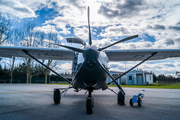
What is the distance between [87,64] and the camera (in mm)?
4402

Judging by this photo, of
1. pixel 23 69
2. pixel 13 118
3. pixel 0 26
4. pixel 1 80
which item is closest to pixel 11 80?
pixel 1 80

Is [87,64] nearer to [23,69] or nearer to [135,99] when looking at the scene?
[135,99]

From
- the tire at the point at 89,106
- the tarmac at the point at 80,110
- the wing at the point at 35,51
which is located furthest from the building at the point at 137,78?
the tire at the point at 89,106

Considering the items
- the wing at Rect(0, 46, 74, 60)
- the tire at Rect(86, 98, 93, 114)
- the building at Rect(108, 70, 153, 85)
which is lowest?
the building at Rect(108, 70, 153, 85)

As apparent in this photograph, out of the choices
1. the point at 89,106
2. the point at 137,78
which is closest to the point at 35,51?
the point at 89,106

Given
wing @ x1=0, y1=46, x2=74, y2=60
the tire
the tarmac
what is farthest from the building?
the tire

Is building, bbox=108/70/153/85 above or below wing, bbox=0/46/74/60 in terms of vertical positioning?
below

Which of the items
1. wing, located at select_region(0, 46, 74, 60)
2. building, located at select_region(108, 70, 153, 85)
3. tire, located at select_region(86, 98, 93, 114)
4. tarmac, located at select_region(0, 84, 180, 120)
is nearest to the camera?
tarmac, located at select_region(0, 84, 180, 120)

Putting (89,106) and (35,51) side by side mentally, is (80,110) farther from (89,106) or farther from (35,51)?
(35,51)

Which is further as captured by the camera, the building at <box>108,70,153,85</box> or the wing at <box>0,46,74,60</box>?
the building at <box>108,70,153,85</box>

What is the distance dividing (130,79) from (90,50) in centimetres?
3778

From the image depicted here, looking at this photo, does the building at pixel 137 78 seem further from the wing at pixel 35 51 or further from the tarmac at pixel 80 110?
the tarmac at pixel 80 110

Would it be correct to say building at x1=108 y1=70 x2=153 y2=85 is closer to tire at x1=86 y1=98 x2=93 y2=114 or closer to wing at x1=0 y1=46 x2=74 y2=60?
wing at x1=0 y1=46 x2=74 y2=60

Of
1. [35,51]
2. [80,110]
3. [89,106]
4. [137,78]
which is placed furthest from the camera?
[137,78]
